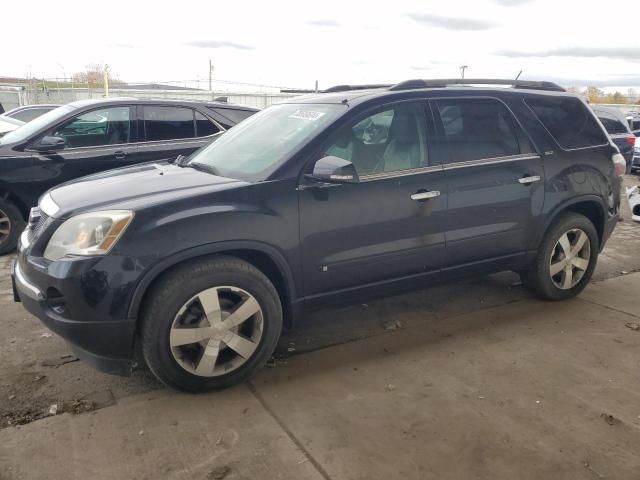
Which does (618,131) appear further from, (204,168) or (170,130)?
(204,168)

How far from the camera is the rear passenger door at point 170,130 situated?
6.46m

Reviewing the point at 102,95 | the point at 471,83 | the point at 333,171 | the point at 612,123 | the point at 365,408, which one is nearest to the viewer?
the point at 365,408

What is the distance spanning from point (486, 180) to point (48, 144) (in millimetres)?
4524

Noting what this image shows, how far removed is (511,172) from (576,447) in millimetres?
2077

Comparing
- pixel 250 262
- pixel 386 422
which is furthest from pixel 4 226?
pixel 386 422

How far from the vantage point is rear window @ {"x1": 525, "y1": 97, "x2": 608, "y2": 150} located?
Result: 14.6 ft

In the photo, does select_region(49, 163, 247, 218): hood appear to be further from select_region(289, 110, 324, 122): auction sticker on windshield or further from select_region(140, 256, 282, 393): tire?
select_region(289, 110, 324, 122): auction sticker on windshield

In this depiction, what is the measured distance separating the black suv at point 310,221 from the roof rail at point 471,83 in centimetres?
2

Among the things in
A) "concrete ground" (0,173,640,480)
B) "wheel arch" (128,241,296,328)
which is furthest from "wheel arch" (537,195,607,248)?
"wheel arch" (128,241,296,328)

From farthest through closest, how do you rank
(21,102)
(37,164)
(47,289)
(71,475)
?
(21,102) < (37,164) < (47,289) < (71,475)

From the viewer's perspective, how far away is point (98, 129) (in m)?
6.29

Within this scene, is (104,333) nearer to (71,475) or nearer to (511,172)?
(71,475)

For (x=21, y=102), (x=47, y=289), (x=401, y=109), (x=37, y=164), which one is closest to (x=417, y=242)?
(x=401, y=109)

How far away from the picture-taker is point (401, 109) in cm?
383
